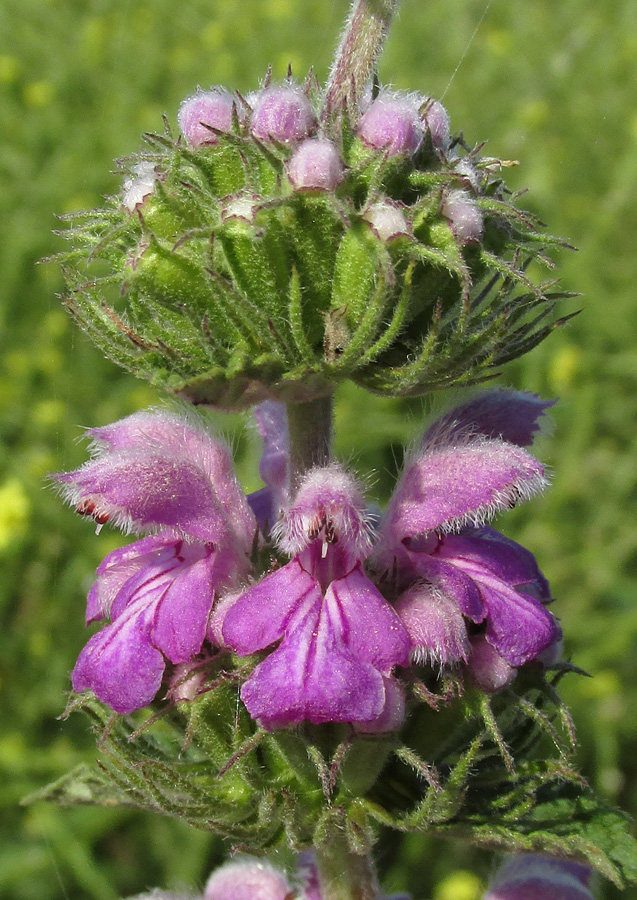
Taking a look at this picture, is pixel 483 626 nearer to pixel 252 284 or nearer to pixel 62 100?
pixel 252 284

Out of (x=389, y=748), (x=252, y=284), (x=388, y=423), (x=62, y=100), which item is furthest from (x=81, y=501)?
(x=62, y=100)

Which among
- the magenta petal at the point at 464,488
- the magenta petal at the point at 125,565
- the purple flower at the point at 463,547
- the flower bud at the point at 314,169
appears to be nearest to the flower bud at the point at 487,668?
the purple flower at the point at 463,547

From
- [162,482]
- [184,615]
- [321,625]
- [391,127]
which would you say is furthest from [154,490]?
[391,127]

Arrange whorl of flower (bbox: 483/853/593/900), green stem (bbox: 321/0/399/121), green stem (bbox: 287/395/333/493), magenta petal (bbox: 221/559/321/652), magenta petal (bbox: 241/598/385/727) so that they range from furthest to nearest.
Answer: whorl of flower (bbox: 483/853/593/900)
green stem (bbox: 287/395/333/493)
green stem (bbox: 321/0/399/121)
magenta petal (bbox: 221/559/321/652)
magenta petal (bbox: 241/598/385/727)

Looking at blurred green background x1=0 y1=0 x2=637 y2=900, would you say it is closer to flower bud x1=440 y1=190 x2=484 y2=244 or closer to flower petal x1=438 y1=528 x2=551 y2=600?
flower petal x1=438 y1=528 x2=551 y2=600

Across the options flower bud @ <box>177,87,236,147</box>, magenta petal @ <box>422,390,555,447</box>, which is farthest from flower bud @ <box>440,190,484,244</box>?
magenta petal @ <box>422,390,555,447</box>

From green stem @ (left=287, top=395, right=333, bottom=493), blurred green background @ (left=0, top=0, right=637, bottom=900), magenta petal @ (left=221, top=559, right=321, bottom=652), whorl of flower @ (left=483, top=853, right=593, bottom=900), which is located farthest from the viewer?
blurred green background @ (left=0, top=0, right=637, bottom=900)
